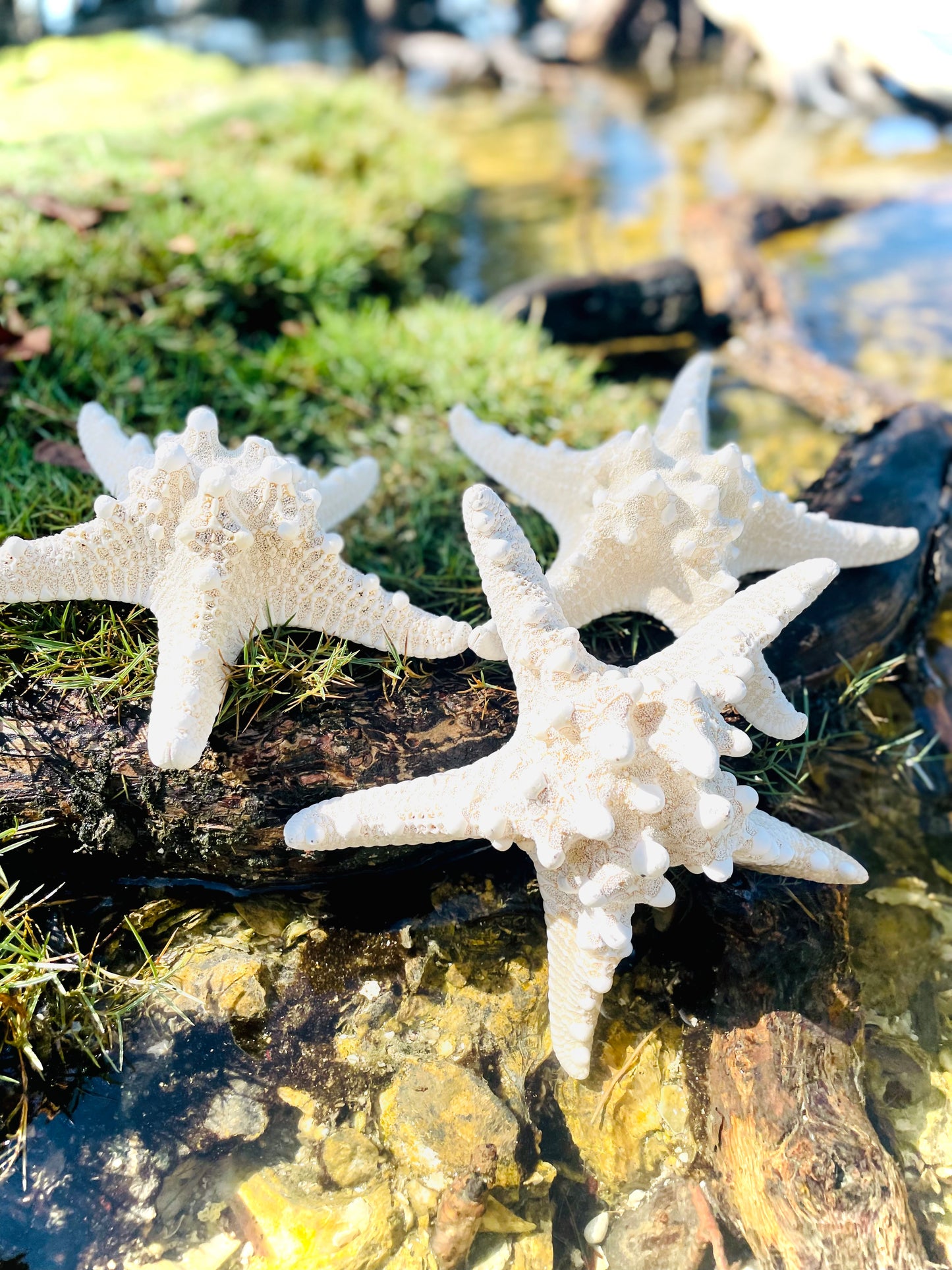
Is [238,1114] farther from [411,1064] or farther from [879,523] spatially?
[879,523]

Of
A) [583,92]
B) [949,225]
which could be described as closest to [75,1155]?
[949,225]

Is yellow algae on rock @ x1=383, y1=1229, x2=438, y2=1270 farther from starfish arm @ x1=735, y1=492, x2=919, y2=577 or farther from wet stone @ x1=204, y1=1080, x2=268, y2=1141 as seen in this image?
starfish arm @ x1=735, y1=492, x2=919, y2=577

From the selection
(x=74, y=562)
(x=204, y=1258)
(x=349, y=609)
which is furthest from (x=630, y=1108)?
(x=74, y=562)

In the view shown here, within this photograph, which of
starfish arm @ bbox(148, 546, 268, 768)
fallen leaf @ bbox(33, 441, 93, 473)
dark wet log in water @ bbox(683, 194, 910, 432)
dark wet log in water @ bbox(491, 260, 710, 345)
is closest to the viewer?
starfish arm @ bbox(148, 546, 268, 768)

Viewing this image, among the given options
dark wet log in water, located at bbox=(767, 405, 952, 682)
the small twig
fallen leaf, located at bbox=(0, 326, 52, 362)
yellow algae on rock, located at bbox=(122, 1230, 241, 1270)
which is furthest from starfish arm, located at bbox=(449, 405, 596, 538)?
yellow algae on rock, located at bbox=(122, 1230, 241, 1270)

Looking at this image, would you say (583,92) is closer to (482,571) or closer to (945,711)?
(945,711)

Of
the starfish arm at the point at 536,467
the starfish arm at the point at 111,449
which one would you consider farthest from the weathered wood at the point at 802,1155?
the starfish arm at the point at 111,449

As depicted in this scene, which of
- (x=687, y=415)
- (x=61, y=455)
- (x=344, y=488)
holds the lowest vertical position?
(x=61, y=455)
